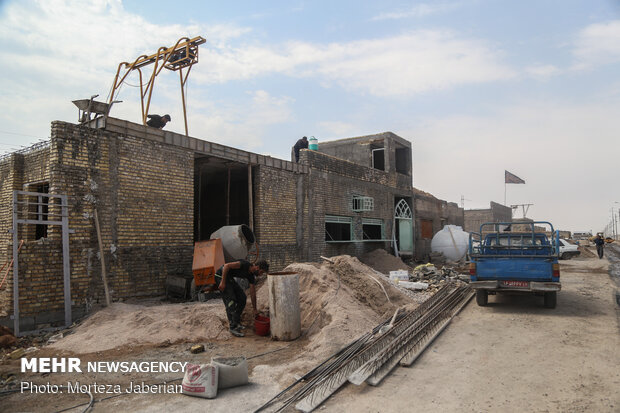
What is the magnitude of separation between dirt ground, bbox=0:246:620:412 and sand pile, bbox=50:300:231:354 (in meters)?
0.02

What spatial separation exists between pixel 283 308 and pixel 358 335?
139 centimetres

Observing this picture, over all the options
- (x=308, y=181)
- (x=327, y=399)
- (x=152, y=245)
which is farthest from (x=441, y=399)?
(x=308, y=181)

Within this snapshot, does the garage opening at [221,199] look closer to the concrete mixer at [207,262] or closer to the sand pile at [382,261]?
the concrete mixer at [207,262]

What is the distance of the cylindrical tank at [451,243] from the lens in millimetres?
22719

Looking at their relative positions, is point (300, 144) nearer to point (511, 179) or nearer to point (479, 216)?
point (511, 179)

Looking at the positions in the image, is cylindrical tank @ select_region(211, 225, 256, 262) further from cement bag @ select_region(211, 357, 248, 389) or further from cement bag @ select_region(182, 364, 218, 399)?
cement bag @ select_region(182, 364, 218, 399)

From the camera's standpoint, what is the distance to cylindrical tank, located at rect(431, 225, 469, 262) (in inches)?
Answer: 894

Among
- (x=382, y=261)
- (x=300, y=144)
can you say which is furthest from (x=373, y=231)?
(x=300, y=144)

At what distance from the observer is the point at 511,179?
3884 centimetres

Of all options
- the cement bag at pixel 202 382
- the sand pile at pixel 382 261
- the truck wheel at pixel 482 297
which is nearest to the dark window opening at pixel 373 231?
the sand pile at pixel 382 261

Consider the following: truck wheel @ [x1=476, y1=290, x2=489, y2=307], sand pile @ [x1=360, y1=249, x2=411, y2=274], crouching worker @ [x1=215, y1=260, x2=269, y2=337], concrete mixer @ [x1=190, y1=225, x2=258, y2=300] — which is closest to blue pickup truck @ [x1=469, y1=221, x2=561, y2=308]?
truck wheel @ [x1=476, y1=290, x2=489, y2=307]

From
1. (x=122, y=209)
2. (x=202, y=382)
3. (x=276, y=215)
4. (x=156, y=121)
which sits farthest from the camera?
(x=276, y=215)

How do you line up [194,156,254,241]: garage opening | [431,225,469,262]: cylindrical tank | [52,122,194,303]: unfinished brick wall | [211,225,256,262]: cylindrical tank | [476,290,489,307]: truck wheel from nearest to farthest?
1. [52,122,194,303]: unfinished brick wall
2. [476,290,489,307]: truck wheel
3. [211,225,256,262]: cylindrical tank
4. [194,156,254,241]: garage opening
5. [431,225,469,262]: cylindrical tank

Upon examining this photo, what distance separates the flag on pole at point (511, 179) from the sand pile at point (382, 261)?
2569 centimetres
